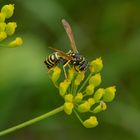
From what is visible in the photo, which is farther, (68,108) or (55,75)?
(55,75)

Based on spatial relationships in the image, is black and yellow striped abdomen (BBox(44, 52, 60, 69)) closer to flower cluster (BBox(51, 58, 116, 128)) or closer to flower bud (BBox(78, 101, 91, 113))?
flower cluster (BBox(51, 58, 116, 128))

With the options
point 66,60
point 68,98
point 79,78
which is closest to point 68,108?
point 68,98

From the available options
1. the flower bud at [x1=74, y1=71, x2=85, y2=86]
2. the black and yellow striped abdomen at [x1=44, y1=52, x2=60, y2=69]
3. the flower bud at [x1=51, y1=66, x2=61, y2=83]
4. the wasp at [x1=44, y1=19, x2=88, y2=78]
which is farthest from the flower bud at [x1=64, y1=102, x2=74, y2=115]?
the black and yellow striped abdomen at [x1=44, y1=52, x2=60, y2=69]

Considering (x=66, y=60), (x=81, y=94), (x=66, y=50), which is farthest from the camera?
(x=66, y=50)

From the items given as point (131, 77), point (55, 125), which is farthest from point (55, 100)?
point (131, 77)

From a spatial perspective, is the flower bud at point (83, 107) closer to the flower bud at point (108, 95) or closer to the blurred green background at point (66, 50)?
the flower bud at point (108, 95)

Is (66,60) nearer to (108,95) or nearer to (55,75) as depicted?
(55,75)

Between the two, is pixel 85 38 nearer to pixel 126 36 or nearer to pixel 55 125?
pixel 126 36

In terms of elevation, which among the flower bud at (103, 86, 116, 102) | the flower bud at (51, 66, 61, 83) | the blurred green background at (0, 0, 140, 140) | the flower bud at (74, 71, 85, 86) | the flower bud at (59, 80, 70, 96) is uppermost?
the flower bud at (51, 66, 61, 83)

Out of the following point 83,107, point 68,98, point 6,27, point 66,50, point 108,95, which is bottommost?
point 66,50
